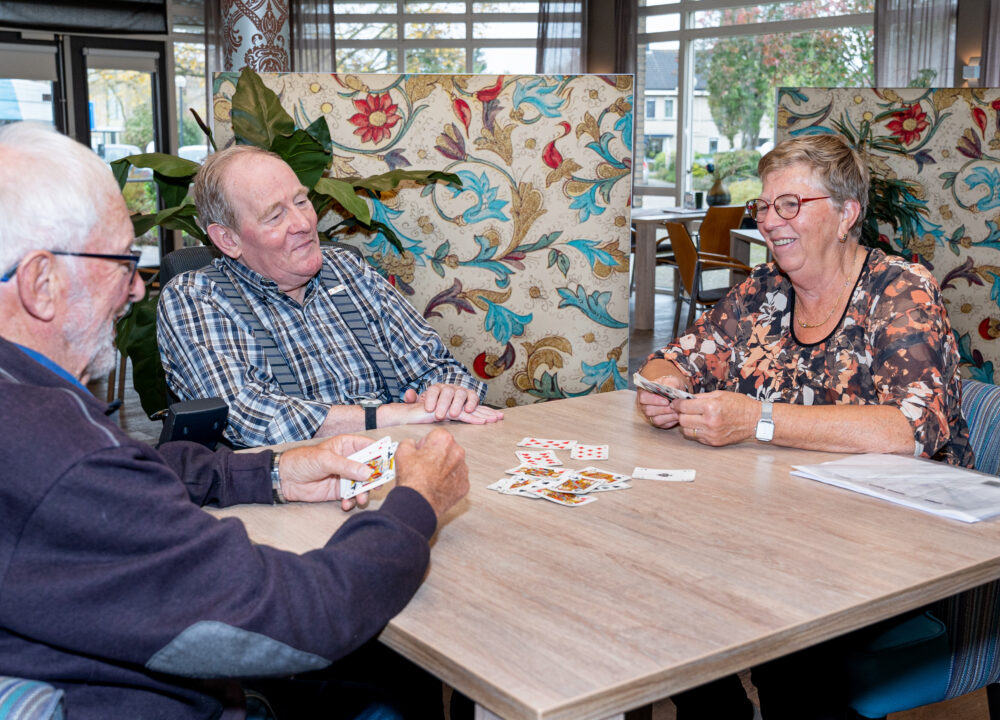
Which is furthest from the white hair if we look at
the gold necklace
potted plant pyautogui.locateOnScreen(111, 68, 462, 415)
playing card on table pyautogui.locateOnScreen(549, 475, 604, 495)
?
potted plant pyautogui.locateOnScreen(111, 68, 462, 415)

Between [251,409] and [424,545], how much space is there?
1.16 meters

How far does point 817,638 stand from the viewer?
117cm

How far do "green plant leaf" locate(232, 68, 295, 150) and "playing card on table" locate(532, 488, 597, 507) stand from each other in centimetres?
185

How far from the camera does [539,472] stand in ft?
5.74

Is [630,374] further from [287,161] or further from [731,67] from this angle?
[731,67]

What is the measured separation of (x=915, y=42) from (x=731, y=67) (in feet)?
6.77

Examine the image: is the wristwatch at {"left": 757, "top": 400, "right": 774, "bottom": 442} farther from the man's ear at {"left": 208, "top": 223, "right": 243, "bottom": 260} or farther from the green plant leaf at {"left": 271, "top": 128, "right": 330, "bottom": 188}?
the green plant leaf at {"left": 271, "top": 128, "right": 330, "bottom": 188}

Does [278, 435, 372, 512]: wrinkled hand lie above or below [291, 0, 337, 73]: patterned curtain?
below

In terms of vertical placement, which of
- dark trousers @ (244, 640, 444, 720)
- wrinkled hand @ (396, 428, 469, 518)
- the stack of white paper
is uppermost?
wrinkled hand @ (396, 428, 469, 518)

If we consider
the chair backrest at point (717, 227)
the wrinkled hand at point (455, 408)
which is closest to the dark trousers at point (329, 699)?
the wrinkled hand at point (455, 408)

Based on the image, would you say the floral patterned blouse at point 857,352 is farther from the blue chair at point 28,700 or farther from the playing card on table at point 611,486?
the blue chair at point 28,700

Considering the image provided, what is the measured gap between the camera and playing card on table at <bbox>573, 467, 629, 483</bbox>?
170cm

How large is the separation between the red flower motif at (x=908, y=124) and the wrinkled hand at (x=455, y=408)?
2.39m

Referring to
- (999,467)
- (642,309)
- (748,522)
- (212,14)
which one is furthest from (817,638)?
(212,14)
